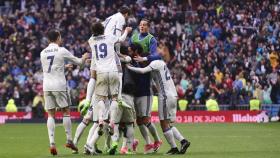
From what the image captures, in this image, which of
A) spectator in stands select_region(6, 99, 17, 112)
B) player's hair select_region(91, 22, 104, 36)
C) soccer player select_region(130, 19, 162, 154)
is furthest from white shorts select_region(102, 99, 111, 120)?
spectator in stands select_region(6, 99, 17, 112)

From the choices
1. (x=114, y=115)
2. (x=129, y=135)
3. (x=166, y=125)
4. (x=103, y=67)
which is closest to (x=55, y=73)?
(x=103, y=67)

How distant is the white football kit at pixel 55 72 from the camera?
19.5m

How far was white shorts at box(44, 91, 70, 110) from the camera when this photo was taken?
64.3 ft

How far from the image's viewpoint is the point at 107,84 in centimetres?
1912

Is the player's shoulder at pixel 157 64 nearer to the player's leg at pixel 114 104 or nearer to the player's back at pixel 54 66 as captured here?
the player's leg at pixel 114 104

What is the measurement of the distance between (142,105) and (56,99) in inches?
75.2

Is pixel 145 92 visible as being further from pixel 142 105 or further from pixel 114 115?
pixel 114 115

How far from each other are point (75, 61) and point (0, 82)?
24260mm

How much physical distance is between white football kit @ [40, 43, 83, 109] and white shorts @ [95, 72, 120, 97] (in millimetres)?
712

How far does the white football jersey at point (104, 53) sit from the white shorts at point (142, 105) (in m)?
1.12

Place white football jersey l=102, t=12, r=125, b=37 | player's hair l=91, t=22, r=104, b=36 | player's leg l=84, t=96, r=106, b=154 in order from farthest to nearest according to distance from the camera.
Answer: white football jersey l=102, t=12, r=125, b=37 < player's hair l=91, t=22, r=104, b=36 < player's leg l=84, t=96, r=106, b=154

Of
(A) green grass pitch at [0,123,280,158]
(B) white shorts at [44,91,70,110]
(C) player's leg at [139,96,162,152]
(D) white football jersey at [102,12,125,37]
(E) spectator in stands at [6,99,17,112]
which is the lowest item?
(E) spectator in stands at [6,99,17,112]

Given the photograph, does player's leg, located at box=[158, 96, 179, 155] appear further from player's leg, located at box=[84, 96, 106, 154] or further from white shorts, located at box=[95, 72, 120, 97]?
player's leg, located at box=[84, 96, 106, 154]

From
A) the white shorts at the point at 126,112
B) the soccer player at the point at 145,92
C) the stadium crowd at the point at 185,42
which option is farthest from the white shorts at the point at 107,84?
the stadium crowd at the point at 185,42
